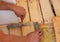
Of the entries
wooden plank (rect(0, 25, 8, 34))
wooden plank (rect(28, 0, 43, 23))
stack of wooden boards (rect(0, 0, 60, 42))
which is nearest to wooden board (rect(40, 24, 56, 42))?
stack of wooden boards (rect(0, 0, 60, 42))

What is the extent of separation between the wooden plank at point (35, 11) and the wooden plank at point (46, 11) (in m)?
0.04

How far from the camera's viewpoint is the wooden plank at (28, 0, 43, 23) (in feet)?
4.67

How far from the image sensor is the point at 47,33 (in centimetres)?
127

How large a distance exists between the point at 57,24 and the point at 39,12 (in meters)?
0.27

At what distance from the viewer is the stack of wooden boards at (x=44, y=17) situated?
1254 millimetres

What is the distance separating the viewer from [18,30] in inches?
51.2

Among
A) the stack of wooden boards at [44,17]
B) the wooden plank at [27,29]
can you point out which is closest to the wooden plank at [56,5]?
the stack of wooden boards at [44,17]

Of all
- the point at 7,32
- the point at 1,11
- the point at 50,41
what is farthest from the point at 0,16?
the point at 50,41

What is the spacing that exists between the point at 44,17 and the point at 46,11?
69mm

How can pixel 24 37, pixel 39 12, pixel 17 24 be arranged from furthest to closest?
pixel 39 12, pixel 17 24, pixel 24 37

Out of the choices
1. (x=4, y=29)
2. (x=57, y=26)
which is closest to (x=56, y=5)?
(x=57, y=26)

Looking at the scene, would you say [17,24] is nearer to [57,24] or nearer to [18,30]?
[18,30]

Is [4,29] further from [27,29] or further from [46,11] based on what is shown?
[46,11]

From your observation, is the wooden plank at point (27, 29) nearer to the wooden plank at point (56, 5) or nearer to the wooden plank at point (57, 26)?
the wooden plank at point (57, 26)
